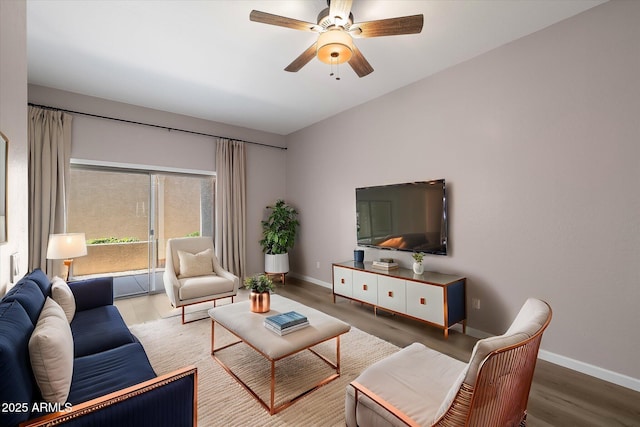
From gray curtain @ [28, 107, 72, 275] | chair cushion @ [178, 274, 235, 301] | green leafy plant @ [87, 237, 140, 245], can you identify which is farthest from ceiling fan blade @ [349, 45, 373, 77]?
green leafy plant @ [87, 237, 140, 245]

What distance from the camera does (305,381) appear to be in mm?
2160

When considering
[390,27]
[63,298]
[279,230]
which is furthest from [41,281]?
[279,230]

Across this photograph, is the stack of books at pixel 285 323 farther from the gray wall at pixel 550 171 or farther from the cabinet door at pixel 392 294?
the gray wall at pixel 550 171

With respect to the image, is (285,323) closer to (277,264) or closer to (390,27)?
(390,27)

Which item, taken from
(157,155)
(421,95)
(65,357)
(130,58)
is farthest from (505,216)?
(157,155)

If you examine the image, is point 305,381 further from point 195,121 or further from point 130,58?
point 195,121

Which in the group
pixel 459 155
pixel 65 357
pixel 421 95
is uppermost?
pixel 421 95

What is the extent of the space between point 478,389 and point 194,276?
3.45 m

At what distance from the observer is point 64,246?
289 centimetres

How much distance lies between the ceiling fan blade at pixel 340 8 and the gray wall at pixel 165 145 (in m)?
3.48

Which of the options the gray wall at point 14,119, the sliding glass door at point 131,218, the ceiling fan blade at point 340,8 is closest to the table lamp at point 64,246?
the gray wall at point 14,119

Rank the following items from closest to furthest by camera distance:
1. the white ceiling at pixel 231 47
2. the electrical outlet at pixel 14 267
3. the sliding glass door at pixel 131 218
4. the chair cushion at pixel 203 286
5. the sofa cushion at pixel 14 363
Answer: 1. the sofa cushion at pixel 14 363
2. the electrical outlet at pixel 14 267
3. the white ceiling at pixel 231 47
4. the chair cushion at pixel 203 286
5. the sliding glass door at pixel 131 218

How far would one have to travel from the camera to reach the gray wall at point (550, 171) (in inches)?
84.0

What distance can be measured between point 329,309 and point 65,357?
114 inches
